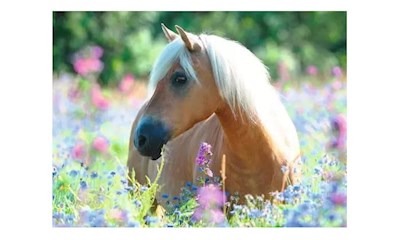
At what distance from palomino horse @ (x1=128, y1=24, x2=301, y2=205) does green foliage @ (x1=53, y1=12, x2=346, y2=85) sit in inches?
220

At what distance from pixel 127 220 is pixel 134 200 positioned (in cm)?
22

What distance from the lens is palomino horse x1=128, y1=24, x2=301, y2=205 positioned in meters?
4.24

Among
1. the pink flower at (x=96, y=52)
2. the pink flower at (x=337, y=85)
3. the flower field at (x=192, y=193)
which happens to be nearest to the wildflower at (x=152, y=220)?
the flower field at (x=192, y=193)

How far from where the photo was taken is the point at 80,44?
10781 millimetres

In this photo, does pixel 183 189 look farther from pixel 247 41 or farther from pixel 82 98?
pixel 247 41

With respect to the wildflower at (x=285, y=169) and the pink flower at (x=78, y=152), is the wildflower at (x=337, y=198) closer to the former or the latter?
the wildflower at (x=285, y=169)

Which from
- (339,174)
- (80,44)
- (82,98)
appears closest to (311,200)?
(339,174)

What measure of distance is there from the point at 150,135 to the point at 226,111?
447 millimetres

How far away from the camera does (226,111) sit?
4355 mm

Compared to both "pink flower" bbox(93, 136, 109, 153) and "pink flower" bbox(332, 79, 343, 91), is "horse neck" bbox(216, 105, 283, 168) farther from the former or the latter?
"pink flower" bbox(332, 79, 343, 91)

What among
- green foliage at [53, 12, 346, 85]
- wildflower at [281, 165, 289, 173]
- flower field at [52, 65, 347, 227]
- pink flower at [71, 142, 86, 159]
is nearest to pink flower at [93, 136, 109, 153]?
flower field at [52, 65, 347, 227]

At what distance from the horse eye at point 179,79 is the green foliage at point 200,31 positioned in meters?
5.74

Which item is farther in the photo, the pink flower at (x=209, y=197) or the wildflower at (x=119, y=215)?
the pink flower at (x=209, y=197)

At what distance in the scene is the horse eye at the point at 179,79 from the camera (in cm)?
424
